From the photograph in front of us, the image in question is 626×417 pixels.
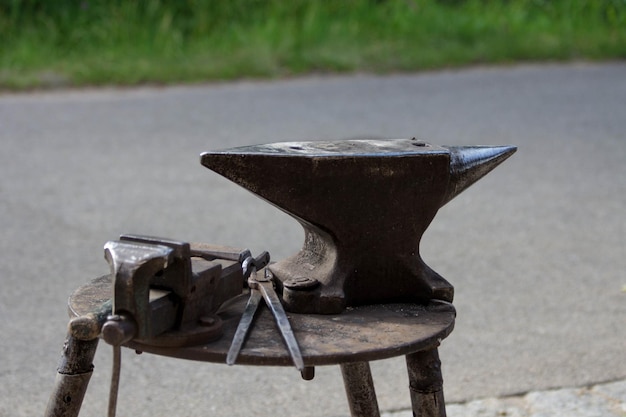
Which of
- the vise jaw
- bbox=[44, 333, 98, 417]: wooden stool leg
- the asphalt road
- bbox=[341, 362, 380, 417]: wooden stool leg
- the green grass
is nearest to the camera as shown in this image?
the vise jaw

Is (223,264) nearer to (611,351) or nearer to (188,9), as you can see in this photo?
(611,351)

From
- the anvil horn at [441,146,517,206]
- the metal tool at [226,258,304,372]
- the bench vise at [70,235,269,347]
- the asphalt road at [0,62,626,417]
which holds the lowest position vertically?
the asphalt road at [0,62,626,417]

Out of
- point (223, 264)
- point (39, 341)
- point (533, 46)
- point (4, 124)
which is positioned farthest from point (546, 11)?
point (223, 264)

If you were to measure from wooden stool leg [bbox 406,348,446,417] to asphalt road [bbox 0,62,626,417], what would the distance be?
1180 mm

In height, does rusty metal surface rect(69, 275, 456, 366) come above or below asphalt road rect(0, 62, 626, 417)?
above

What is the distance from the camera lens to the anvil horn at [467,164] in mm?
1854

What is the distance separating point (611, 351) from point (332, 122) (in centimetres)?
338

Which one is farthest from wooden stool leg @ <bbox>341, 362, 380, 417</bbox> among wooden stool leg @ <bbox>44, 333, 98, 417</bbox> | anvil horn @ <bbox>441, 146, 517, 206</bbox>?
wooden stool leg @ <bbox>44, 333, 98, 417</bbox>

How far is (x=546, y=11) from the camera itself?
968 cm

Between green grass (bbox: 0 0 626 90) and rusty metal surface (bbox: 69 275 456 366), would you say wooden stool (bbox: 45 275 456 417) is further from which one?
green grass (bbox: 0 0 626 90)

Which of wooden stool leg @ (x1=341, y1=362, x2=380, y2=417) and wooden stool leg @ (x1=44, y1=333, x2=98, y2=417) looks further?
wooden stool leg @ (x1=341, y1=362, x2=380, y2=417)

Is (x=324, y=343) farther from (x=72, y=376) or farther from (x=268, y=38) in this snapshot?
(x=268, y=38)

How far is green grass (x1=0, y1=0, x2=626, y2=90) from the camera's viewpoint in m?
7.58

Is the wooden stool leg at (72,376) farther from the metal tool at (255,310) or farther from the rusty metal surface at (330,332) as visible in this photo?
the metal tool at (255,310)
